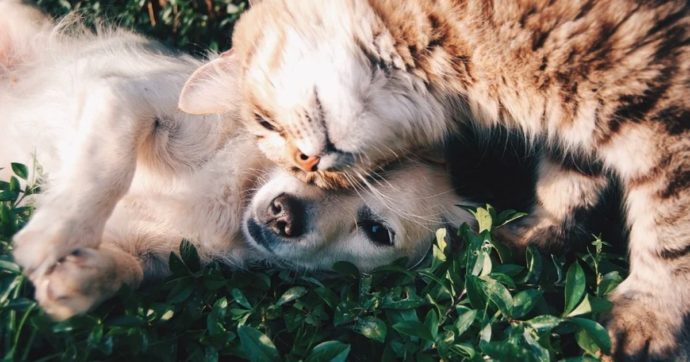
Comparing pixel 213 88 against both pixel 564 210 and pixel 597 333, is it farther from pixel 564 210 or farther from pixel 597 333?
pixel 597 333

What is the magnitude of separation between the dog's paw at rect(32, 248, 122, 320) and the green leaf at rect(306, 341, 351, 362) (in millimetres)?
759

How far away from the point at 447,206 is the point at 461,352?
102cm

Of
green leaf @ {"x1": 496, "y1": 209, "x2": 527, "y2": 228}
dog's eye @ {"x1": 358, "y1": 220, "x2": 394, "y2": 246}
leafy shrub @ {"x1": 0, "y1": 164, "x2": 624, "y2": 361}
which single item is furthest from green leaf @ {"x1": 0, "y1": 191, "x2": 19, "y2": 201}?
green leaf @ {"x1": 496, "y1": 209, "x2": 527, "y2": 228}

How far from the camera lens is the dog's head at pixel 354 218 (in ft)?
9.10

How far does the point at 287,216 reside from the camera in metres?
2.74

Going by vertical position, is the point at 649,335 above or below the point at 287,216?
below

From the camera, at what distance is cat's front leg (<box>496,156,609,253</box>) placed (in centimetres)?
268

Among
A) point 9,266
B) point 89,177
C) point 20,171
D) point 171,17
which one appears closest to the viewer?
point 9,266

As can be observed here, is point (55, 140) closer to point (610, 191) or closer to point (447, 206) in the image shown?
point (447, 206)

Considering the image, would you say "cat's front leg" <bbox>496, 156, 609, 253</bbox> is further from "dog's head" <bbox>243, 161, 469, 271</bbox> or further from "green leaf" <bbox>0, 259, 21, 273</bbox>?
"green leaf" <bbox>0, 259, 21, 273</bbox>

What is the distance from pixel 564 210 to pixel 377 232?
31.2 inches

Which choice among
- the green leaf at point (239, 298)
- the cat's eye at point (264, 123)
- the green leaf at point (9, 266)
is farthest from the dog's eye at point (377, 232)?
the green leaf at point (9, 266)

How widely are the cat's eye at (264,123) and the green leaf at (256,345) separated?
874 millimetres

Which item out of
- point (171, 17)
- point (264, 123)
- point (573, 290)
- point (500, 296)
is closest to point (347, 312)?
point (500, 296)
